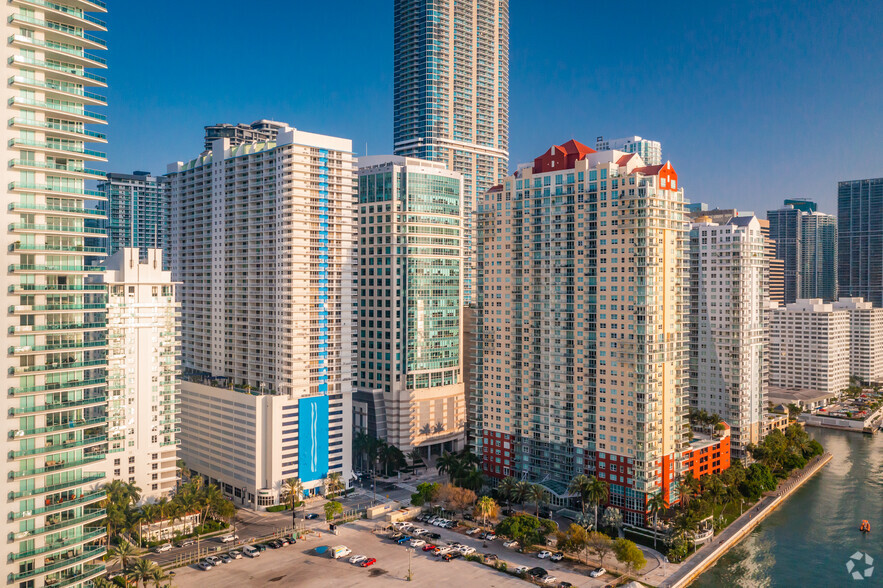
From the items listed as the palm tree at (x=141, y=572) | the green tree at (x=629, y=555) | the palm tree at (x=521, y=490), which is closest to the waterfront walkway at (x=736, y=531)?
the green tree at (x=629, y=555)

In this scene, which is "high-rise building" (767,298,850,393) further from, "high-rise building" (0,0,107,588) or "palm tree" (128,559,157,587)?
"high-rise building" (0,0,107,588)

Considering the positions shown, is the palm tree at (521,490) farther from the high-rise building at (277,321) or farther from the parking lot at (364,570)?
the high-rise building at (277,321)

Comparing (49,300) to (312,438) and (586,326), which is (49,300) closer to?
(312,438)

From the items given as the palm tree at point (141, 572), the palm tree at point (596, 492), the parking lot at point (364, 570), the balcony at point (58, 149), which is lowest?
the parking lot at point (364, 570)

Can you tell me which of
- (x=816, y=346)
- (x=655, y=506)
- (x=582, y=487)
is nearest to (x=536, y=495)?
(x=582, y=487)

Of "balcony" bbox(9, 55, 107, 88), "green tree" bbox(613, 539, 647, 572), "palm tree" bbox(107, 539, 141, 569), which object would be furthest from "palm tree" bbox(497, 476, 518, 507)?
"balcony" bbox(9, 55, 107, 88)

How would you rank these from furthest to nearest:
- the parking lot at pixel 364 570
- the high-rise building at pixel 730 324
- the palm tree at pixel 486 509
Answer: the high-rise building at pixel 730 324
the palm tree at pixel 486 509
the parking lot at pixel 364 570
